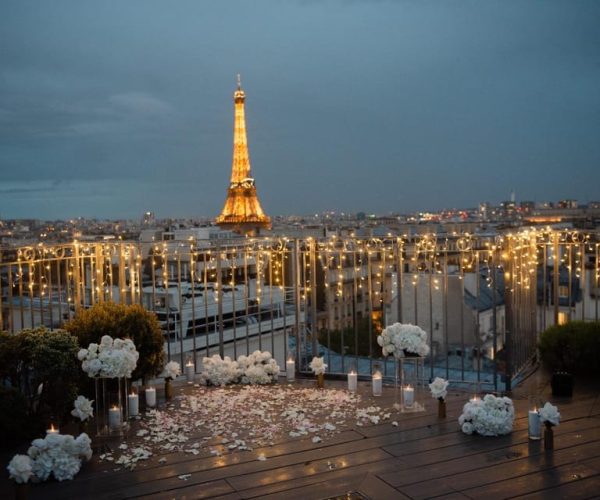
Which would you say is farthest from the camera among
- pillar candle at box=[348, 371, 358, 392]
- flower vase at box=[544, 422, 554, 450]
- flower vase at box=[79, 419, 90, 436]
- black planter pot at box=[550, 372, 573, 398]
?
pillar candle at box=[348, 371, 358, 392]

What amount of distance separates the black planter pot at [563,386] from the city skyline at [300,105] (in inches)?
756

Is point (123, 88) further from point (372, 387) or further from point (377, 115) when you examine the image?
point (372, 387)

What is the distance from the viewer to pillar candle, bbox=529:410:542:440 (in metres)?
5.38

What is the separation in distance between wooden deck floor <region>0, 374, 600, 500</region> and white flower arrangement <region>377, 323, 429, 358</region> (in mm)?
907

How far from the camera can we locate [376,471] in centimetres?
480

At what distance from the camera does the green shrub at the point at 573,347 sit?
7562mm

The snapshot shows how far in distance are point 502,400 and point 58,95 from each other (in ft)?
205

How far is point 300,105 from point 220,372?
288 ft

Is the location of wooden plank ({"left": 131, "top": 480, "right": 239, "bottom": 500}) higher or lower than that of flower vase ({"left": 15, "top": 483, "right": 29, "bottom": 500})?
lower

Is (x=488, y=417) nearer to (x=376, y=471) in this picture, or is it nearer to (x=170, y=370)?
(x=376, y=471)

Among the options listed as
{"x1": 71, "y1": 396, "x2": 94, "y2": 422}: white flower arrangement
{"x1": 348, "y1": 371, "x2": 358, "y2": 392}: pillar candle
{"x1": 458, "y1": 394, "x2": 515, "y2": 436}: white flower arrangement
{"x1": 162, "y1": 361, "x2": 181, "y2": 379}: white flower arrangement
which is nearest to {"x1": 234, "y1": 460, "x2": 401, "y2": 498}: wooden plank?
{"x1": 458, "y1": 394, "x2": 515, "y2": 436}: white flower arrangement

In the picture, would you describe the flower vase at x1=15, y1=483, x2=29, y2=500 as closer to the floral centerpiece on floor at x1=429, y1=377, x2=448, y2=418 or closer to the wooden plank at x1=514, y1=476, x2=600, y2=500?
the wooden plank at x1=514, y1=476, x2=600, y2=500

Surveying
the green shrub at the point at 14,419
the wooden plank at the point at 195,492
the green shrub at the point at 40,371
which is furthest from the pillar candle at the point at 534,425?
the green shrub at the point at 14,419

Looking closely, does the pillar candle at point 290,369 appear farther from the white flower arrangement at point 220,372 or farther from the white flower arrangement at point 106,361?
the white flower arrangement at point 106,361
